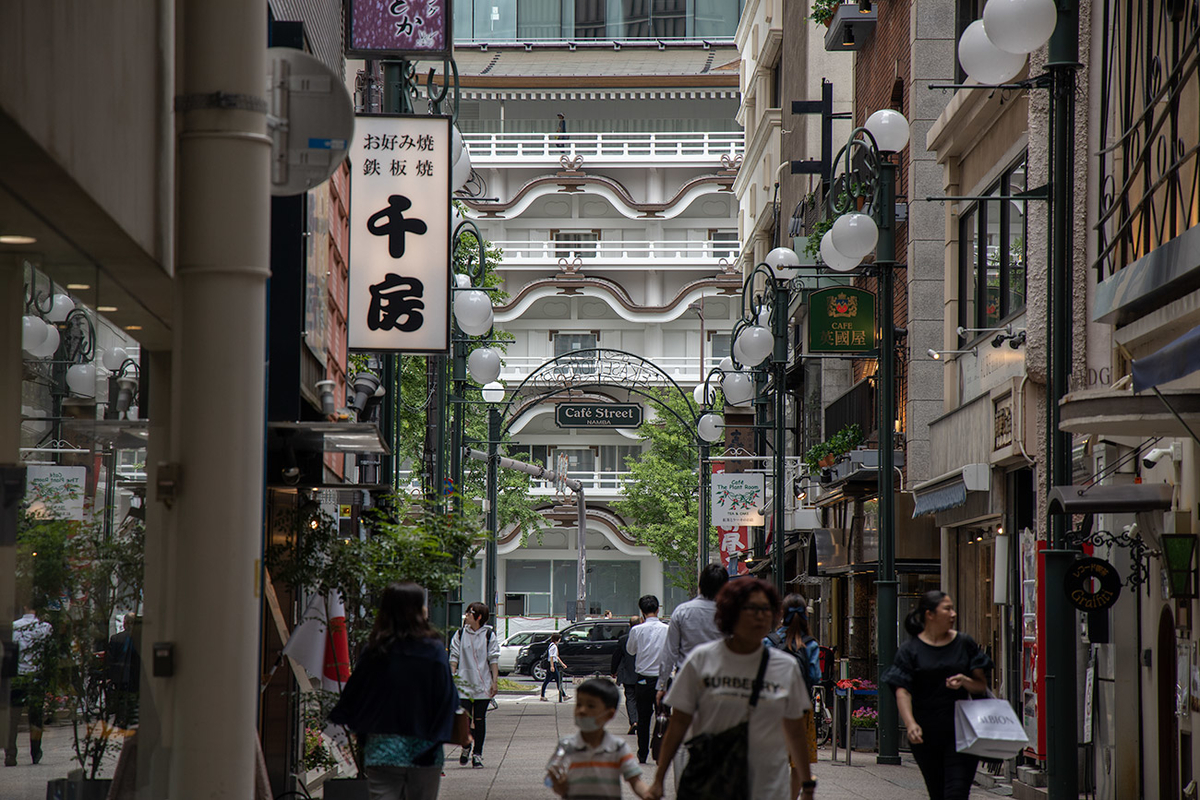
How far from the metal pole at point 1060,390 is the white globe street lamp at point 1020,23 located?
256 millimetres

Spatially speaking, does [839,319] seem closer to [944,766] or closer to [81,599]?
[944,766]

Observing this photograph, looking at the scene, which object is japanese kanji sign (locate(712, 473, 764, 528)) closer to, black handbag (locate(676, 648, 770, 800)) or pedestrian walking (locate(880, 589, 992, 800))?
pedestrian walking (locate(880, 589, 992, 800))

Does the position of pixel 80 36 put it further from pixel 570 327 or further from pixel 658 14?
pixel 658 14

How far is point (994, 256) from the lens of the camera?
67.0ft

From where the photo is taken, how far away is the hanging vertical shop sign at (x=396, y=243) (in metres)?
13.9

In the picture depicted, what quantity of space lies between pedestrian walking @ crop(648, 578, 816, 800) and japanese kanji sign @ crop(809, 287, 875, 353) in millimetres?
15737

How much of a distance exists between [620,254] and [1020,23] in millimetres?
64552

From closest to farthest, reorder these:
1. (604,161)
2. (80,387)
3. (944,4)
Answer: (80,387)
(944,4)
(604,161)

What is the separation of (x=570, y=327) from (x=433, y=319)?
62.1m

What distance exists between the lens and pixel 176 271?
607 centimetres

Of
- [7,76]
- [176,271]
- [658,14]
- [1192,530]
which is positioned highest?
[658,14]

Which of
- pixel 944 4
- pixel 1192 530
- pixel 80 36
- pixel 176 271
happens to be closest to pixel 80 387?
pixel 176 271

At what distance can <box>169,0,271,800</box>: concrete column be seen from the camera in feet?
19.1

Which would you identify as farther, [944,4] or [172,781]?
[944,4]
